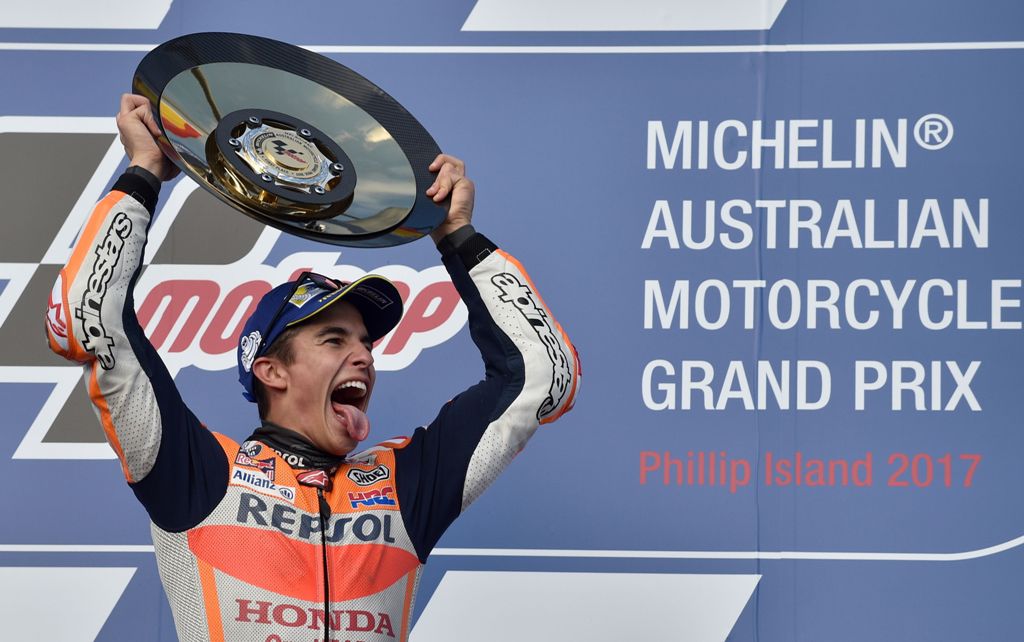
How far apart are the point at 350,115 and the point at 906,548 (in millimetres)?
1260

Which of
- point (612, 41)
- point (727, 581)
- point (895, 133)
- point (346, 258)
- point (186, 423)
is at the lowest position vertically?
point (727, 581)

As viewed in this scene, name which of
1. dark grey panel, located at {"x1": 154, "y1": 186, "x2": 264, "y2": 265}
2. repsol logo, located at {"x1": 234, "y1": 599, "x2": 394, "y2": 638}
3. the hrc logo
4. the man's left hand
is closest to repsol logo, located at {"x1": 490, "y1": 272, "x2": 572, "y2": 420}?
the man's left hand

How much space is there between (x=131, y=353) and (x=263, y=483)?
0.84ft

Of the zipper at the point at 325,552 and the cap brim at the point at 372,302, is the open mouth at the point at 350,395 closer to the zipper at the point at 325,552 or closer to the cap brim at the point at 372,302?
the cap brim at the point at 372,302

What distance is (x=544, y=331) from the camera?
193cm

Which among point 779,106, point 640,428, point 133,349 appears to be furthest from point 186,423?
point 779,106

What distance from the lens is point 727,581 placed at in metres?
2.40

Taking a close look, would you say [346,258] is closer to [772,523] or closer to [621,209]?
[621,209]

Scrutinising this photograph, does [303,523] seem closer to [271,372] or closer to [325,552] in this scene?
[325,552]

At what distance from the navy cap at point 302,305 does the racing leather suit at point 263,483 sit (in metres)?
0.15

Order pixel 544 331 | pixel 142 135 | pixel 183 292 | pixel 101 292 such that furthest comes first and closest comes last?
pixel 183 292 < pixel 544 331 < pixel 142 135 < pixel 101 292

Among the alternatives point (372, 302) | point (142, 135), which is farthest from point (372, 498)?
point (142, 135)

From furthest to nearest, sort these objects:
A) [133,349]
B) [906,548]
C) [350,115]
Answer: [906,548] < [350,115] < [133,349]

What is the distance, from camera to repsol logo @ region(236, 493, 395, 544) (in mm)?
1777
